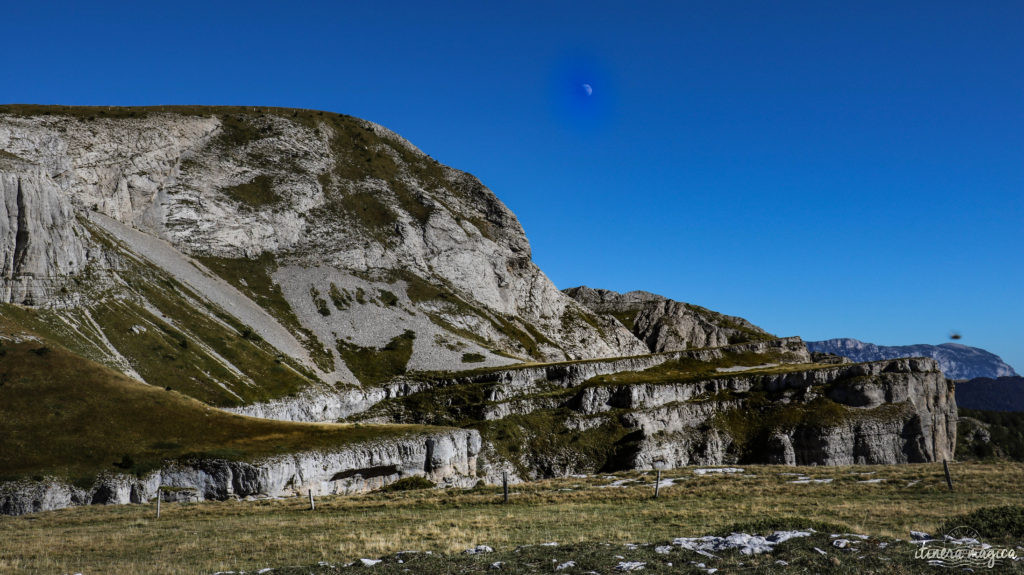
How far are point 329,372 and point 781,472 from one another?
348 feet

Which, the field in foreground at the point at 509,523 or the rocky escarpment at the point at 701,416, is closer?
the field in foreground at the point at 509,523

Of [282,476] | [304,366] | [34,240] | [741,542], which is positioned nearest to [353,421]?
[304,366]

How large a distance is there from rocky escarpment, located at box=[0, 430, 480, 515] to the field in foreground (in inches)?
458

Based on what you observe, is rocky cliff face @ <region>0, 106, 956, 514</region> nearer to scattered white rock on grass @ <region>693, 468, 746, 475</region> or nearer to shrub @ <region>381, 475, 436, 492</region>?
shrub @ <region>381, 475, 436, 492</region>

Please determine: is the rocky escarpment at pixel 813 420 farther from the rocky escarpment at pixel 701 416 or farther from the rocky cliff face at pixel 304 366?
the rocky cliff face at pixel 304 366

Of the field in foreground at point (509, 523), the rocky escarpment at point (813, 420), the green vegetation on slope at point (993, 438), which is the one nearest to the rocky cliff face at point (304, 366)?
the rocky escarpment at point (813, 420)

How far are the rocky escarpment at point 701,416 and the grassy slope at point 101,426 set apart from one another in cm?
3002

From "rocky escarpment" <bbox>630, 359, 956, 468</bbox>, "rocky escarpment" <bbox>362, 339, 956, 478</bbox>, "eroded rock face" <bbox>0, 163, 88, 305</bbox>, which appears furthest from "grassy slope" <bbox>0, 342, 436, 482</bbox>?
"rocky escarpment" <bbox>630, 359, 956, 468</bbox>

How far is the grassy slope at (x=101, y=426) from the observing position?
62812 mm

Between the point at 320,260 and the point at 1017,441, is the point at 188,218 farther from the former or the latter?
the point at 1017,441

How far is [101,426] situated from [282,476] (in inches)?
826

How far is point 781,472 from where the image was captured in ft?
189

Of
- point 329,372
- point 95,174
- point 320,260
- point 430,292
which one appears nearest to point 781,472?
point 329,372

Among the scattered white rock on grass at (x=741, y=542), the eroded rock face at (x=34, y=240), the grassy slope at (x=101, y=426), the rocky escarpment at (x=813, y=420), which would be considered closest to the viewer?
the scattered white rock on grass at (x=741, y=542)
